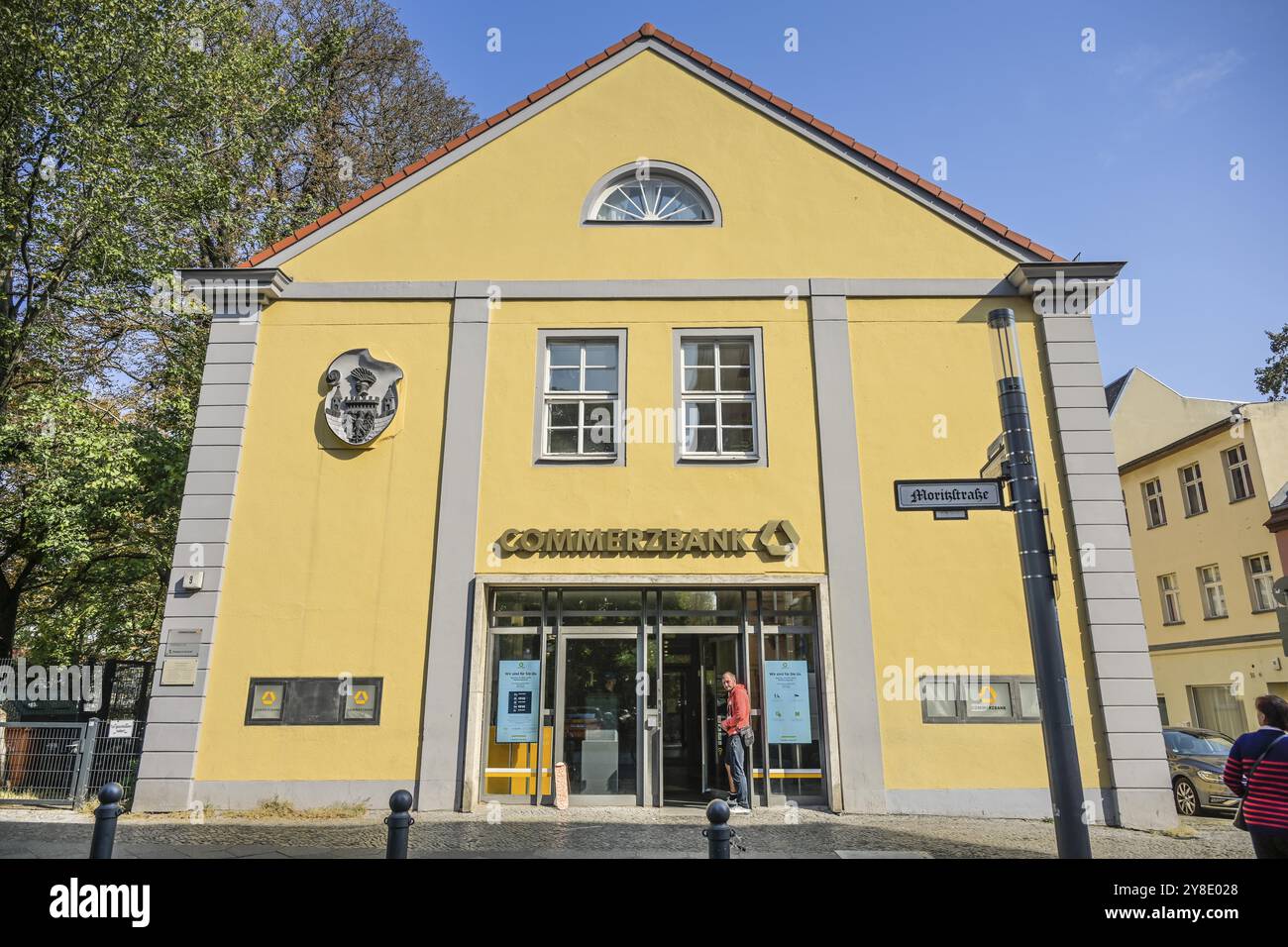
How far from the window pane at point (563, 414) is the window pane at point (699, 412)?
1.67 meters

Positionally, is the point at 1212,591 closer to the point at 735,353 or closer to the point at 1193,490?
the point at 1193,490

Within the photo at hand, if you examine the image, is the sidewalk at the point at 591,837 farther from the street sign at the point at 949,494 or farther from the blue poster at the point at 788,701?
the street sign at the point at 949,494

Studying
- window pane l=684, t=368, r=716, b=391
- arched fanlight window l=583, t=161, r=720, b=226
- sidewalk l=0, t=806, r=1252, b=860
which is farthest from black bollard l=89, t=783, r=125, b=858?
arched fanlight window l=583, t=161, r=720, b=226

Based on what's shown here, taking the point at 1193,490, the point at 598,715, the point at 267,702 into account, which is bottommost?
the point at 598,715

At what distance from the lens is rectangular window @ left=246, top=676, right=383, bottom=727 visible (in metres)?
10.6

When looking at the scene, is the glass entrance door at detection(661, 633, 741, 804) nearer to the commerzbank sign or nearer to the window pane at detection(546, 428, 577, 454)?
the commerzbank sign

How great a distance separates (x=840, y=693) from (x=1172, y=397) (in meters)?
28.7

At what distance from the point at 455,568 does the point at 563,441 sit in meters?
2.41

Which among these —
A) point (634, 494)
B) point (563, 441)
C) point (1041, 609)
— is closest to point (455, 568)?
point (563, 441)

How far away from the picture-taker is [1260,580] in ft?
79.6

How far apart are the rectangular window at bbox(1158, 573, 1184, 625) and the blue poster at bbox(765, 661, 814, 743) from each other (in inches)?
922

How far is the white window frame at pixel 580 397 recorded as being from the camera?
11555 millimetres

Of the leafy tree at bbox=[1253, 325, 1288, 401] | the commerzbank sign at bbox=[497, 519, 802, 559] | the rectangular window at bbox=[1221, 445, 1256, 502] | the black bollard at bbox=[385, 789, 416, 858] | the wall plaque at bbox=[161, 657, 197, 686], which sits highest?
the leafy tree at bbox=[1253, 325, 1288, 401]
